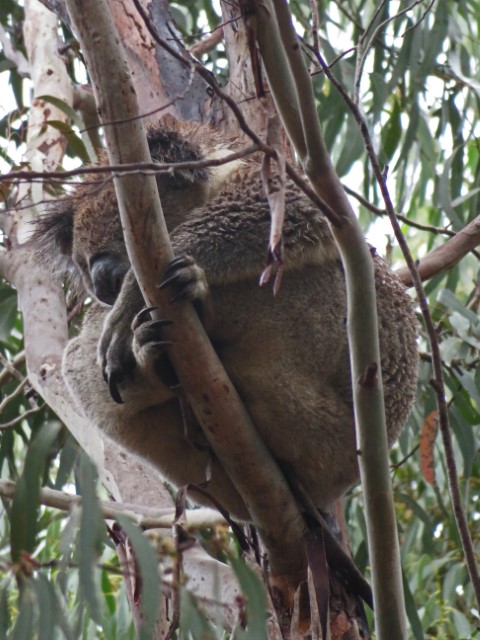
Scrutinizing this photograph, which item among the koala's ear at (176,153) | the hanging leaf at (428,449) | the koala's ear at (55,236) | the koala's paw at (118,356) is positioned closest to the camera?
the koala's paw at (118,356)

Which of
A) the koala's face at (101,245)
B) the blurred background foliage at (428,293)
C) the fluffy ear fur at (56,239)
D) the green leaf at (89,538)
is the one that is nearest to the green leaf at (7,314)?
the blurred background foliage at (428,293)

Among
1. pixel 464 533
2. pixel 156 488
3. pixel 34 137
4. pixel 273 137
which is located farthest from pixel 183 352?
Result: pixel 34 137

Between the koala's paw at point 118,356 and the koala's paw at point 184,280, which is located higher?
the koala's paw at point 184,280

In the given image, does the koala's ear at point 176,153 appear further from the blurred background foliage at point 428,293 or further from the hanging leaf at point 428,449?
the hanging leaf at point 428,449

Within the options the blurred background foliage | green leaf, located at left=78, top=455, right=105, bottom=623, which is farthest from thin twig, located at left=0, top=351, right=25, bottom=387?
green leaf, located at left=78, top=455, right=105, bottom=623

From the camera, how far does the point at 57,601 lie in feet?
4.91

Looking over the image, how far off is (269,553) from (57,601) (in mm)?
712

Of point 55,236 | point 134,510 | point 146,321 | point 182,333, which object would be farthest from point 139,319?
point 55,236

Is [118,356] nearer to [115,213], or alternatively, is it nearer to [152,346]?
[152,346]

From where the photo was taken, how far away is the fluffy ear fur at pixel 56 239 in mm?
2639

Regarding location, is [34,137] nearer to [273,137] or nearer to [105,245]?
[105,245]

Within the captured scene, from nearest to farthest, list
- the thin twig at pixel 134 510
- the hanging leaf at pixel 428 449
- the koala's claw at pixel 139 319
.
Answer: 1. the koala's claw at pixel 139 319
2. the thin twig at pixel 134 510
3. the hanging leaf at pixel 428 449

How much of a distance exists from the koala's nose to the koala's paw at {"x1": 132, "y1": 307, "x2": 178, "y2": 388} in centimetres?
39

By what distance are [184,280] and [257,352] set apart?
0.34 meters
